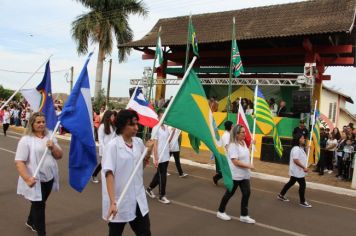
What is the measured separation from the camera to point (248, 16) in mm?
21734

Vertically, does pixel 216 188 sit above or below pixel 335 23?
below

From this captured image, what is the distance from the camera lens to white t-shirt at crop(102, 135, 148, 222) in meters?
3.72

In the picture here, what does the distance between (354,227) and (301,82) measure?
10343mm

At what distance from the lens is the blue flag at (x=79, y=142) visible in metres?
4.75

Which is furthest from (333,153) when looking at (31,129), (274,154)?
(31,129)

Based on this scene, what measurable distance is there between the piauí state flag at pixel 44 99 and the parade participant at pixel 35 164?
30.4 inches

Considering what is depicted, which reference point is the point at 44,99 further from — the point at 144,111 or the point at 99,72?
the point at 99,72

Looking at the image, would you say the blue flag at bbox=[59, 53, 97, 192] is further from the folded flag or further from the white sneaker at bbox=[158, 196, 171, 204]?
the white sneaker at bbox=[158, 196, 171, 204]

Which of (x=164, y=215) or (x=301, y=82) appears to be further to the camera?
(x=301, y=82)

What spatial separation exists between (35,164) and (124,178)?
1603 mm

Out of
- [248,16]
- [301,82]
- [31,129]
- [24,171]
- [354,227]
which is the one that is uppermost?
[248,16]

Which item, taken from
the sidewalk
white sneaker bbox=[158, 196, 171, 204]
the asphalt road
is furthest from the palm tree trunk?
white sneaker bbox=[158, 196, 171, 204]

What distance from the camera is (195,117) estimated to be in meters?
4.46

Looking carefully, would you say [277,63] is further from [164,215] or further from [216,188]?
[164,215]
